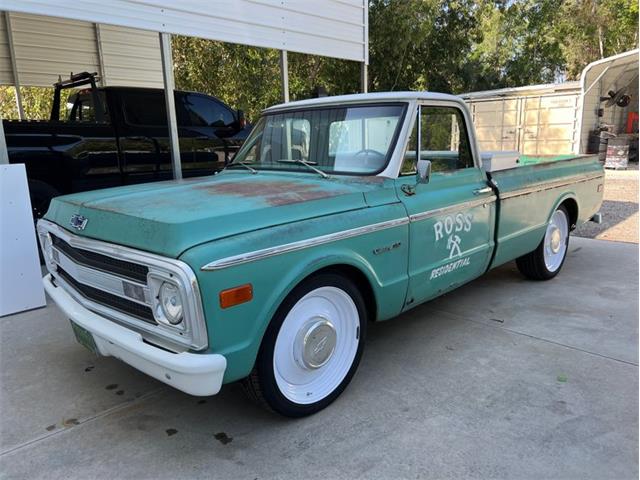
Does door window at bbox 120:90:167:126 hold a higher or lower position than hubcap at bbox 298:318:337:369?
higher

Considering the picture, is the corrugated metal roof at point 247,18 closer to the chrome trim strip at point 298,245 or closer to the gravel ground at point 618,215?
the chrome trim strip at point 298,245

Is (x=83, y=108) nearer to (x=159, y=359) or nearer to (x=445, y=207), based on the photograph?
(x=445, y=207)

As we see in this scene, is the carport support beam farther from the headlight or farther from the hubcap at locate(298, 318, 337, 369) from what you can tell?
the headlight

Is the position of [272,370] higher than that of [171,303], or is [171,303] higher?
[171,303]

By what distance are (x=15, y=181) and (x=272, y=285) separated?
3313mm

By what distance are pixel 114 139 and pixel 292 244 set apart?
4623 millimetres

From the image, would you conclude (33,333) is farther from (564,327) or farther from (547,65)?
(547,65)

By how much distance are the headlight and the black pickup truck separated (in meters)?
4.35

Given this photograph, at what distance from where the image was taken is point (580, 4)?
22828 mm

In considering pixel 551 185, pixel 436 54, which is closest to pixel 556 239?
pixel 551 185

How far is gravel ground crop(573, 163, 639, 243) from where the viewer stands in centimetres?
729

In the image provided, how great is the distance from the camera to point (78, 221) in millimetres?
2754

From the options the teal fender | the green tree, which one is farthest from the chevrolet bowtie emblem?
the green tree

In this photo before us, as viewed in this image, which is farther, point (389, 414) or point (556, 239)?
point (556, 239)
